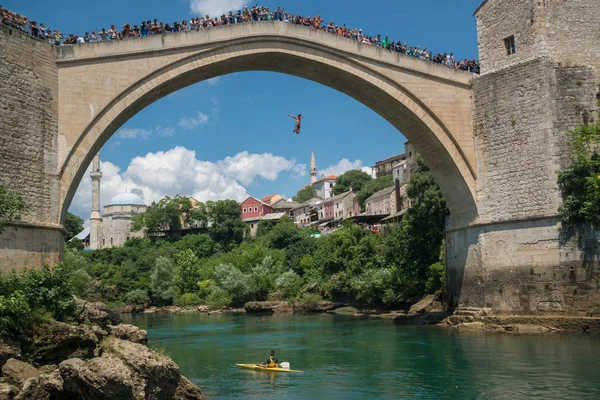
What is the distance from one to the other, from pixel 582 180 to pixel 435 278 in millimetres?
9101

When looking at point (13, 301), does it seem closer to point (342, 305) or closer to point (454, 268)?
point (454, 268)

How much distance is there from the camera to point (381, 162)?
71.6 metres

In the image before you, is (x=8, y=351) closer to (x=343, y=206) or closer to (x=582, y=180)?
(x=582, y=180)

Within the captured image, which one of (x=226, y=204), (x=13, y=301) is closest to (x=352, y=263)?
(x=13, y=301)

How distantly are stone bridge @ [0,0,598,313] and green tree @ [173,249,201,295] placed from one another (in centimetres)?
2901

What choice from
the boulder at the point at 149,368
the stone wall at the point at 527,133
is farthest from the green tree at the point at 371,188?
the boulder at the point at 149,368

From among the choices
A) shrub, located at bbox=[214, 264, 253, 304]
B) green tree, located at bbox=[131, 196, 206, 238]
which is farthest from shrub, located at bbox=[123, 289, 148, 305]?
green tree, located at bbox=[131, 196, 206, 238]

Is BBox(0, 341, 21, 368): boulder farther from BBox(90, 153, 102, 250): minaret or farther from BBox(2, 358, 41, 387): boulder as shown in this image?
BBox(90, 153, 102, 250): minaret

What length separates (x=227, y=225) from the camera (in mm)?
57625

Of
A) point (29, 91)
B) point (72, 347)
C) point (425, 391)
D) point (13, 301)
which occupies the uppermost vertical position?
point (29, 91)

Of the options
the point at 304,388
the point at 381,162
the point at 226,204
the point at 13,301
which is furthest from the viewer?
the point at 381,162

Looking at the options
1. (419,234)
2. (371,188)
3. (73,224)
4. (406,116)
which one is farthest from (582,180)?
(73,224)

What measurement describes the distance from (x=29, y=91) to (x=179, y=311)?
2862 cm

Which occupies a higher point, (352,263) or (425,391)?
(352,263)
